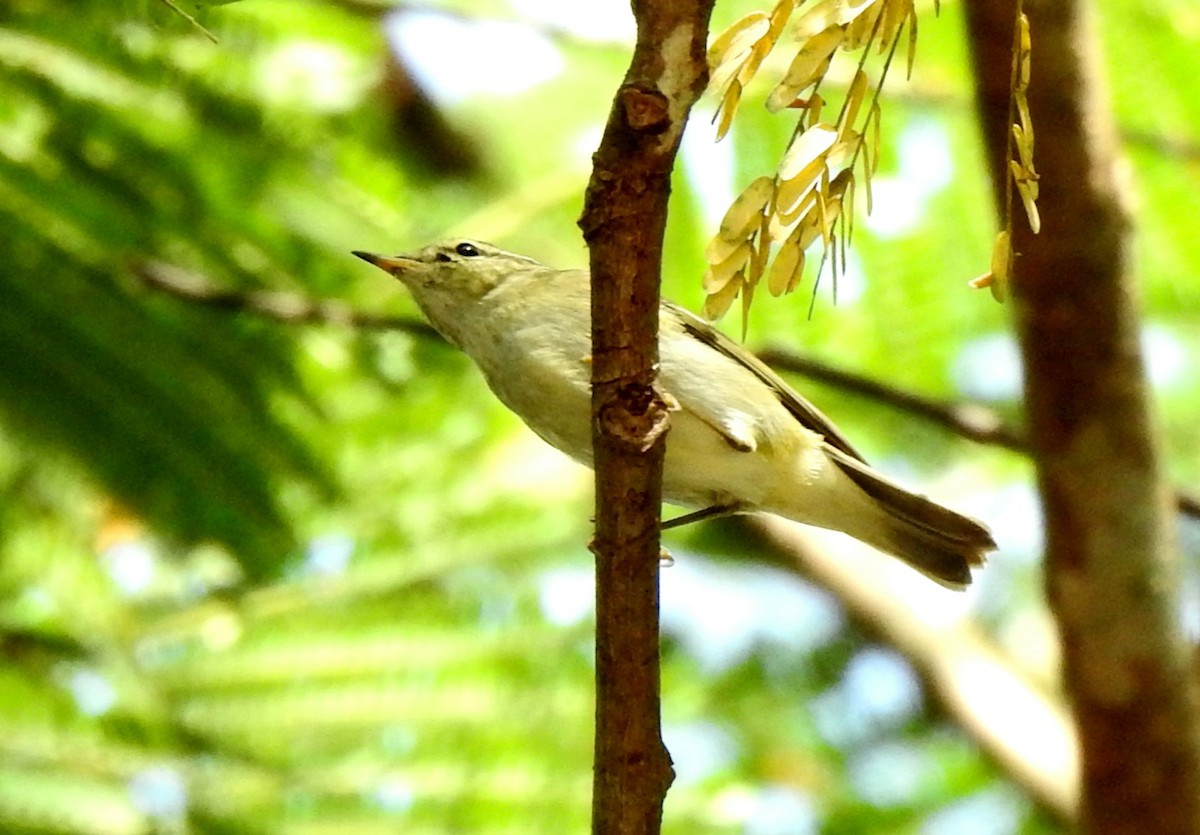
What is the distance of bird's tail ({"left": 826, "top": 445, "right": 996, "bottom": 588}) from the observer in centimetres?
366

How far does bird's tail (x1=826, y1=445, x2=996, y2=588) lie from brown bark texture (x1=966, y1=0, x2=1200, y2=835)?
21 centimetres

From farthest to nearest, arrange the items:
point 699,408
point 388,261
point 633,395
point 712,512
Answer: point 388,261 < point 712,512 < point 699,408 < point 633,395

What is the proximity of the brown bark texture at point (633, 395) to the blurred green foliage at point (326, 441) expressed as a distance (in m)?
1.07

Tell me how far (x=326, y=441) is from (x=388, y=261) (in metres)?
0.79

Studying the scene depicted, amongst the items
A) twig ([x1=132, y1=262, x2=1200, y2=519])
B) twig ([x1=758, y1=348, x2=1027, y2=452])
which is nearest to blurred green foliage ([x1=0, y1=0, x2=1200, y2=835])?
twig ([x1=132, y1=262, x2=1200, y2=519])

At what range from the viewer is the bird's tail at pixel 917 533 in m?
3.66

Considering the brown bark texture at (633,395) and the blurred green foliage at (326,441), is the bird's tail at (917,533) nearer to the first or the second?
the blurred green foliage at (326,441)

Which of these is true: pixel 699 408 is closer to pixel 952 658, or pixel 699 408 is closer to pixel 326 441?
pixel 326 441

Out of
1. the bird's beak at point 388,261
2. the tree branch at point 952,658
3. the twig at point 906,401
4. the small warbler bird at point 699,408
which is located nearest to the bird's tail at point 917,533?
the small warbler bird at point 699,408

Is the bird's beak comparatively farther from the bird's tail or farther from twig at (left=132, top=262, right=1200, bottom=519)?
the bird's tail

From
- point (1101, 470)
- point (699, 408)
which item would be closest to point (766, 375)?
point (699, 408)

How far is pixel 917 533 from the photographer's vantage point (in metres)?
3.71

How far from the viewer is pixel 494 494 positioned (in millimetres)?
4738

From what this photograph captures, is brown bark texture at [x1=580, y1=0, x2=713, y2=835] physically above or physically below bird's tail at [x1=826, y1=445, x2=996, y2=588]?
below
